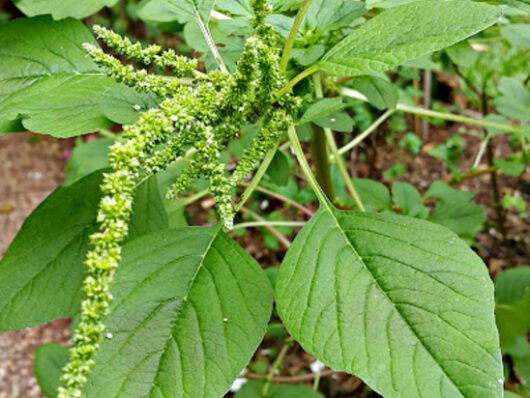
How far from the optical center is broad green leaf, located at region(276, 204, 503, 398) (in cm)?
58

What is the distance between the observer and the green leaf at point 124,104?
28.6 inches

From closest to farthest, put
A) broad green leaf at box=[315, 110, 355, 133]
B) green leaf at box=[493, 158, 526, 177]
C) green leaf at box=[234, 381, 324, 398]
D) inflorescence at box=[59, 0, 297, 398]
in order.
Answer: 1. inflorescence at box=[59, 0, 297, 398]
2. broad green leaf at box=[315, 110, 355, 133]
3. green leaf at box=[234, 381, 324, 398]
4. green leaf at box=[493, 158, 526, 177]

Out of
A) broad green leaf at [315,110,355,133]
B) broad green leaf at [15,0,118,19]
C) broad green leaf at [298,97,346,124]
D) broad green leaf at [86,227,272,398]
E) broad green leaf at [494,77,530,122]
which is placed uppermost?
broad green leaf at [15,0,118,19]

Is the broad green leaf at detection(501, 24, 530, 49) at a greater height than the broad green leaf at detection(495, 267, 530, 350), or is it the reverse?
the broad green leaf at detection(501, 24, 530, 49)

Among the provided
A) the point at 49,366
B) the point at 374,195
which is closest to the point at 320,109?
the point at 374,195

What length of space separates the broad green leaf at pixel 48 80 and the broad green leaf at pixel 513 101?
0.77 meters

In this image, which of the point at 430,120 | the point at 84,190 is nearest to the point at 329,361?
the point at 84,190

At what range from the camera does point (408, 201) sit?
1.25 metres

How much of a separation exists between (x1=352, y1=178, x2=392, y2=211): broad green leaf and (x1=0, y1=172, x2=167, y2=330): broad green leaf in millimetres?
499

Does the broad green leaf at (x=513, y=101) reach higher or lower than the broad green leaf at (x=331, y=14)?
lower

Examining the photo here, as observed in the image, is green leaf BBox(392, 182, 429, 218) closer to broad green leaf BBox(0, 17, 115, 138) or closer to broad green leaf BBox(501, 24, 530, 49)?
broad green leaf BBox(501, 24, 530, 49)

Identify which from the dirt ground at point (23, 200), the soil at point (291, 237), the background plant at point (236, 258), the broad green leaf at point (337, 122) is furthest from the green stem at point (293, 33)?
the dirt ground at point (23, 200)

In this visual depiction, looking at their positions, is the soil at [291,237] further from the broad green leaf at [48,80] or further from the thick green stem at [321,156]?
the broad green leaf at [48,80]

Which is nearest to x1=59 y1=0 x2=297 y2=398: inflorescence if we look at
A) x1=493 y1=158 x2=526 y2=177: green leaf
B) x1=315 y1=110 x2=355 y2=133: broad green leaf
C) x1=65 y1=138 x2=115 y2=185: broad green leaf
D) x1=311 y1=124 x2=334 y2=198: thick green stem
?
x1=315 y1=110 x2=355 y2=133: broad green leaf
